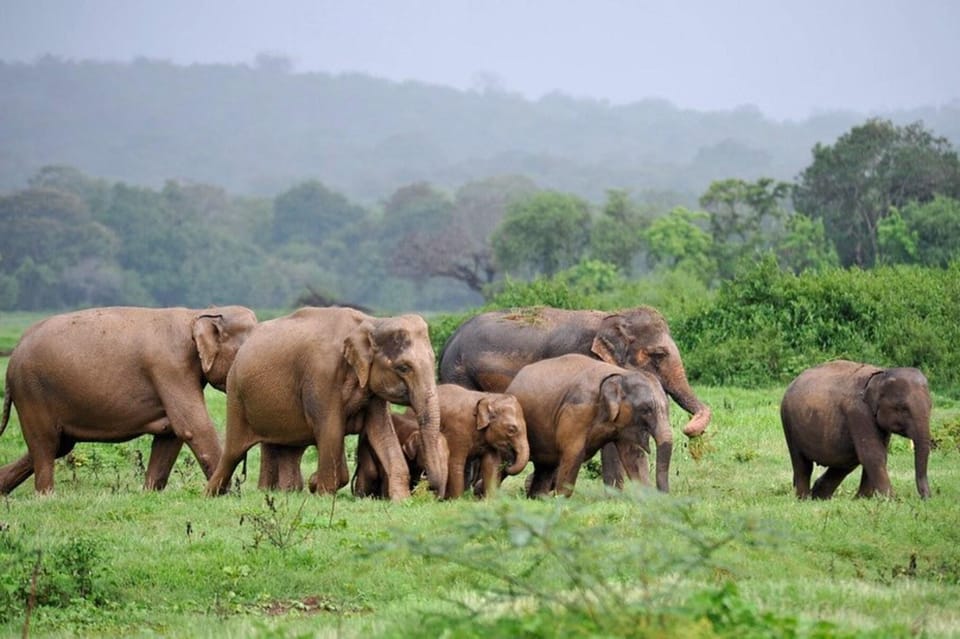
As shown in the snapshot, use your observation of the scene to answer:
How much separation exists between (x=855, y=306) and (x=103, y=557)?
18.8 m

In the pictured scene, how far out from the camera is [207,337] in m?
16.3

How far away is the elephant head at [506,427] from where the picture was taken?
15578 millimetres

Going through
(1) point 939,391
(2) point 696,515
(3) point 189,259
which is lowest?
(3) point 189,259

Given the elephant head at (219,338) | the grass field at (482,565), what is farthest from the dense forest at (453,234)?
the grass field at (482,565)

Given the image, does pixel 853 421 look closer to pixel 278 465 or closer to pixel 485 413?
pixel 485 413

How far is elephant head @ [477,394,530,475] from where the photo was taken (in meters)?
15.6

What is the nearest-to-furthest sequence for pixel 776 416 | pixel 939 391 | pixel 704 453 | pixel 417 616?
pixel 417 616
pixel 704 453
pixel 776 416
pixel 939 391

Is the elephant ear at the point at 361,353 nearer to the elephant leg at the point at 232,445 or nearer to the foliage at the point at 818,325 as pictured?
the elephant leg at the point at 232,445

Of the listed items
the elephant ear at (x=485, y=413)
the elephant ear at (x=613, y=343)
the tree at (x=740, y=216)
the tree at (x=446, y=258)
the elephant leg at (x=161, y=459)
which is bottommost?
the tree at (x=446, y=258)

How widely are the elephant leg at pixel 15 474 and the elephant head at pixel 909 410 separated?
834 cm

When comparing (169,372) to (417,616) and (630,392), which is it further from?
(417,616)

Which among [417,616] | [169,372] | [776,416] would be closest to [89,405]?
[169,372]

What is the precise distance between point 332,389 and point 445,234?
88233mm

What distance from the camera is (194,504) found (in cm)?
1429
